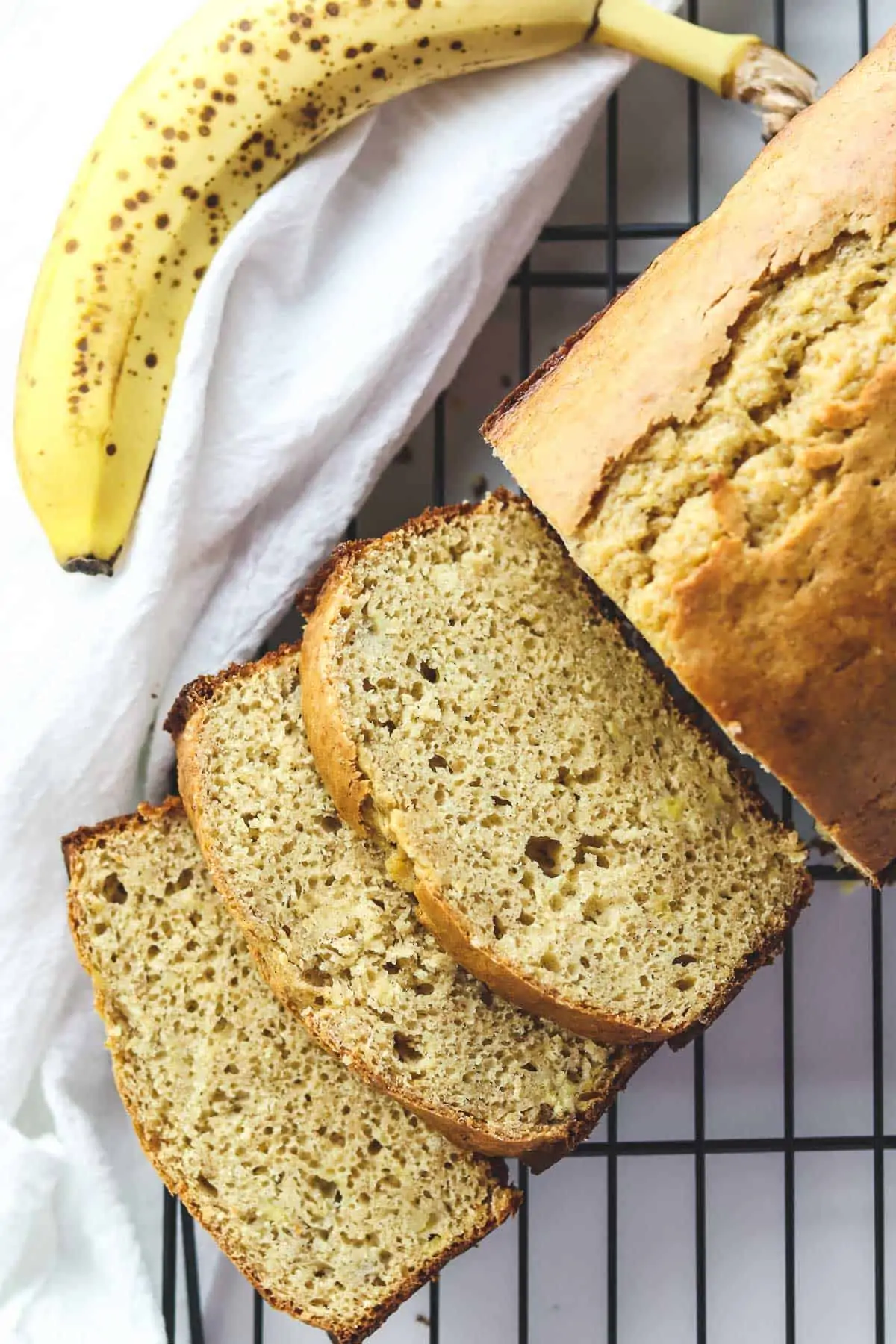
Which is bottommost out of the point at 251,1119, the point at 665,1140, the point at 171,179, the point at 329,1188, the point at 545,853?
the point at 665,1140

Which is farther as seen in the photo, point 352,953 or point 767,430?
point 352,953

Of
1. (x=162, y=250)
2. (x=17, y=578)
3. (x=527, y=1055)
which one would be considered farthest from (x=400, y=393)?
(x=527, y=1055)

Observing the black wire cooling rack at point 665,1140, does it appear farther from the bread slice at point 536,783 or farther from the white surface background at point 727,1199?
the bread slice at point 536,783

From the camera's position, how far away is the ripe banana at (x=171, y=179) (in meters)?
1.66

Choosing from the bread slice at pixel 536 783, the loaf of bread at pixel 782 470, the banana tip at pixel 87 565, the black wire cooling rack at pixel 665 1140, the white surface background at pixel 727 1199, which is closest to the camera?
the loaf of bread at pixel 782 470

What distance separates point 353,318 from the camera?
1.85 m

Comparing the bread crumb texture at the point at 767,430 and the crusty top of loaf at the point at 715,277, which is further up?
the crusty top of loaf at the point at 715,277

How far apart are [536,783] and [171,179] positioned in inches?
38.3

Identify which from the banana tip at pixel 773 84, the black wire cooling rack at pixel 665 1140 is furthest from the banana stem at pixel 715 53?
the black wire cooling rack at pixel 665 1140

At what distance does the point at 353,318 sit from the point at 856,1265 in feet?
5.93

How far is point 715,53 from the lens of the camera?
70.4 inches

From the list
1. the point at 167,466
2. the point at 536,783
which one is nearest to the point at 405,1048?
the point at 536,783

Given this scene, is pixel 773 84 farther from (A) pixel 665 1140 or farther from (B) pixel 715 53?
(A) pixel 665 1140

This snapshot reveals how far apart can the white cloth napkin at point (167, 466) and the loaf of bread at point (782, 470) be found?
0.48m
